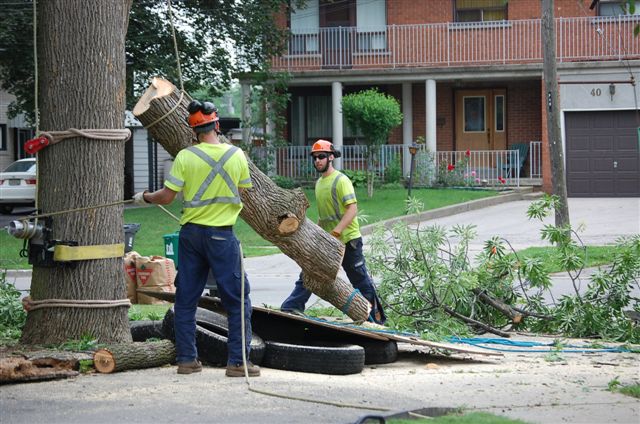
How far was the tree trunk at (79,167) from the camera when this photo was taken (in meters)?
8.49

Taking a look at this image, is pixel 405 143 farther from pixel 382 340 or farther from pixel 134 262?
pixel 382 340

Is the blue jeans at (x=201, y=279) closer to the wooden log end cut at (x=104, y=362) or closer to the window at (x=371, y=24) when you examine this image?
the wooden log end cut at (x=104, y=362)

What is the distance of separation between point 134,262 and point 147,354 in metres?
5.90

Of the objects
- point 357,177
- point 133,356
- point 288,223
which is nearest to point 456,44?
point 357,177

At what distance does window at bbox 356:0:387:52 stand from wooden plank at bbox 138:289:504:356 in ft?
84.2

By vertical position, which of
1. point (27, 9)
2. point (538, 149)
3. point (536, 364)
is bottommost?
point (536, 364)

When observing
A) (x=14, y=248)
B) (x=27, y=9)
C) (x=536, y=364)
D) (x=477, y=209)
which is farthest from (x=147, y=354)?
(x=477, y=209)

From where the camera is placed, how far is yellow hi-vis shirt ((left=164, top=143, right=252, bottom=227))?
7.93 m

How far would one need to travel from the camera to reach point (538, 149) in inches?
1316

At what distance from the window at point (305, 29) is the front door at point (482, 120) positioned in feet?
16.2

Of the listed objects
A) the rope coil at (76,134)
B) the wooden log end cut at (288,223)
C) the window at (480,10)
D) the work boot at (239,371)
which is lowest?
the work boot at (239,371)

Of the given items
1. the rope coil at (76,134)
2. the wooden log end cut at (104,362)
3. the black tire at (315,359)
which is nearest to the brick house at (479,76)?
the black tire at (315,359)

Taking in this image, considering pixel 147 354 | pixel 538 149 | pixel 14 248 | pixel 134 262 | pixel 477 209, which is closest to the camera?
pixel 147 354

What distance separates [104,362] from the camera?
7.92m
